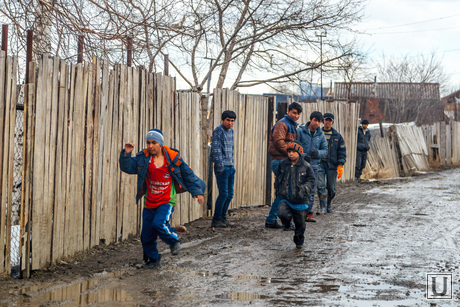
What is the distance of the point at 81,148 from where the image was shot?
6285 millimetres

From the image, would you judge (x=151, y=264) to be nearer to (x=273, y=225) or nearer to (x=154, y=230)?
(x=154, y=230)

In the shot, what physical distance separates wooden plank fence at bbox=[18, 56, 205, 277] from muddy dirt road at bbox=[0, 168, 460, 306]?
312 millimetres

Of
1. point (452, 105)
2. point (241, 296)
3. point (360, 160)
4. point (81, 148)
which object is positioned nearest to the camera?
point (241, 296)

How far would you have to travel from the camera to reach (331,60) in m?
17.5

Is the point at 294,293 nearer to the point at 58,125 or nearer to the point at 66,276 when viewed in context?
the point at 66,276

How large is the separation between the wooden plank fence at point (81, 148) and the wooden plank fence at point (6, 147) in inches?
6.4

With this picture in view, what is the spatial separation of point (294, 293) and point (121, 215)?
2953 mm

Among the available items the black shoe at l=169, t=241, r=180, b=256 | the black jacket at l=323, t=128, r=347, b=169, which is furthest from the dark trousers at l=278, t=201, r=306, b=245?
the black jacket at l=323, t=128, r=347, b=169

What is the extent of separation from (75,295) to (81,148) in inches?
73.4

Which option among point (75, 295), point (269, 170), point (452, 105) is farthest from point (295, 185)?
point (452, 105)

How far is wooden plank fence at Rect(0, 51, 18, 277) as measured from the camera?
202 inches

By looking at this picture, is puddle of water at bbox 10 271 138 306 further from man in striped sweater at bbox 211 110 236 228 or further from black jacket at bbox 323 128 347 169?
black jacket at bbox 323 128 347 169

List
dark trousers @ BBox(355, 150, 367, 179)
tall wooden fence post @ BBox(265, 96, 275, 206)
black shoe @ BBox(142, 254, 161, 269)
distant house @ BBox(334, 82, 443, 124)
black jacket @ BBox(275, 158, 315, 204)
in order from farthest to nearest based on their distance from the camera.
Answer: distant house @ BBox(334, 82, 443, 124) < dark trousers @ BBox(355, 150, 367, 179) < tall wooden fence post @ BBox(265, 96, 275, 206) < black jacket @ BBox(275, 158, 315, 204) < black shoe @ BBox(142, 254, 161, 269)

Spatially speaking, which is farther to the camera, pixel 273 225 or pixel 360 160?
pixel 360 160
